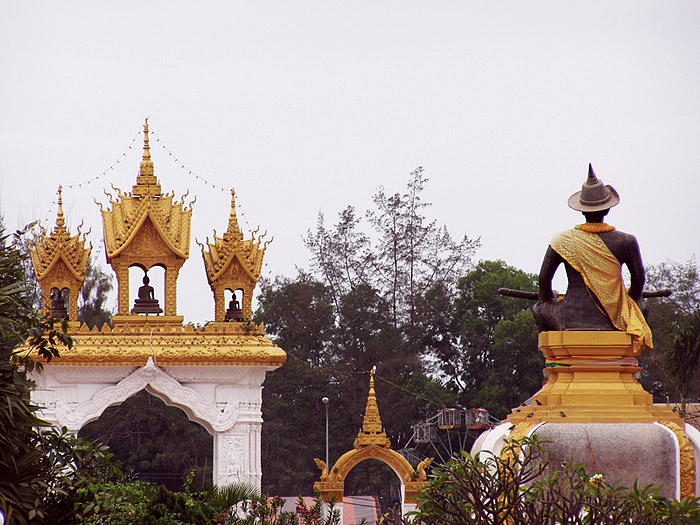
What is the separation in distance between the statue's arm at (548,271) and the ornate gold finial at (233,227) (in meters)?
10.3

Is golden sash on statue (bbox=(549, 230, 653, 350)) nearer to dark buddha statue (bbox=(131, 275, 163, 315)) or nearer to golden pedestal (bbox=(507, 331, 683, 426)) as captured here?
golden pedestal (bbox=(507, 331, 683, 426))

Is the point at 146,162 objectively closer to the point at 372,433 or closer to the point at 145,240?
the point at 145,240

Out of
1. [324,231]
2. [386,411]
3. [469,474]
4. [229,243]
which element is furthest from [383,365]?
[469,474]

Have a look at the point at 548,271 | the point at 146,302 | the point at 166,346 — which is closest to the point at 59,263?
the point at 146,302

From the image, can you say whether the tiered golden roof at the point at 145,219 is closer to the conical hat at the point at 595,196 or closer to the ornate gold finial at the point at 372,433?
the ornate gold finial at the point at 372,433

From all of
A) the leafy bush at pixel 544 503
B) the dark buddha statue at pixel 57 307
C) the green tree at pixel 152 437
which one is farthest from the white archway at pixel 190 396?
the green tree at pixel 152 437

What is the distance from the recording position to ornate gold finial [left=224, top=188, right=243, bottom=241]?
2361 centimetres

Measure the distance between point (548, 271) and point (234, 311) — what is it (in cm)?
1037

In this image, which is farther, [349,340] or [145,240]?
[349,340]

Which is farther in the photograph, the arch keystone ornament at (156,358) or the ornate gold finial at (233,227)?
the ornate gold finial at (233,227)

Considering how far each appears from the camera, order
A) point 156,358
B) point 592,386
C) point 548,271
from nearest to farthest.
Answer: point 592,386 → point 548,271 → point 156,358

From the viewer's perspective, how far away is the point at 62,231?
23359mm

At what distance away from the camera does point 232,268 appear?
23547 millimetres

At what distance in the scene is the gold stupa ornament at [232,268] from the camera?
23438 mm
